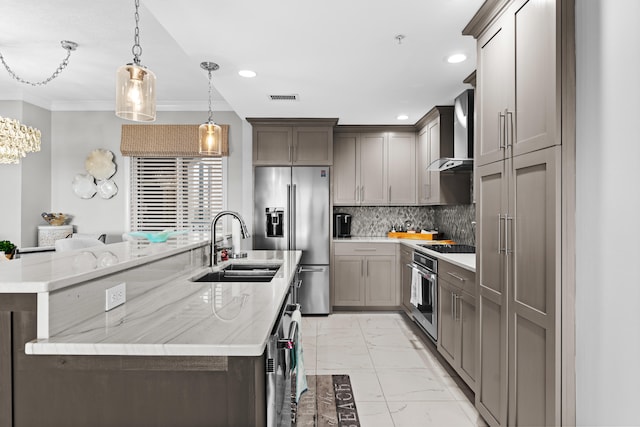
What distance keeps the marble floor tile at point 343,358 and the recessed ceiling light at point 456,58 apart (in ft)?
8.33

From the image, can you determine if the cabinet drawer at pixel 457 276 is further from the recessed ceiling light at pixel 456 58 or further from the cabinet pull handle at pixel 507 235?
the recessed ceiling light at pixel 456 58

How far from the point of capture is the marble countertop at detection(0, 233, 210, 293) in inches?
45.9

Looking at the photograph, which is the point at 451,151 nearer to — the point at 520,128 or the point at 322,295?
the point at 322,295

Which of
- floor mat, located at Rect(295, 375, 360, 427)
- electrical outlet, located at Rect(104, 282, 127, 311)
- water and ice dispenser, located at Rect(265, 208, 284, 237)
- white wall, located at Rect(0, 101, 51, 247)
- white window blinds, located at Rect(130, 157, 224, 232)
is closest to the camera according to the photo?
electrical outlet, located at Rect(104, 282, 127, 311)

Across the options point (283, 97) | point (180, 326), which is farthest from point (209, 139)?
point (180, 326)

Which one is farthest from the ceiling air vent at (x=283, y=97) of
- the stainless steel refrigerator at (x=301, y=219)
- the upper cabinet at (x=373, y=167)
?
the upper cabinet at (x=373, y=167)

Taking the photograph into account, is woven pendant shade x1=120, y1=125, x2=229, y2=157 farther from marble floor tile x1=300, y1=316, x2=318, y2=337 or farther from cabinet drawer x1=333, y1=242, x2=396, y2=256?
marble floor tile x1=300, y1=316, x2=318, y2=337

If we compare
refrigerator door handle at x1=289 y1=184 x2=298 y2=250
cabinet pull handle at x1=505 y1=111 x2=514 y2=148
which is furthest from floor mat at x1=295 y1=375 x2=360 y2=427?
refrigerator door handle at x1=289 y1=184 x2=298 y2=250

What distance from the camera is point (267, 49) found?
9.41 ft

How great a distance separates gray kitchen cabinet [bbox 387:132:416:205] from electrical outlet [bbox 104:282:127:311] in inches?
163

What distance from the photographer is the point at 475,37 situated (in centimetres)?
248

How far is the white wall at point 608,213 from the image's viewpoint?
1313 mm

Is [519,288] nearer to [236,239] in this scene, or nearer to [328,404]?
[328,404]

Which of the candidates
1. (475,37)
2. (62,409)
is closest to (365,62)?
(475,37)
